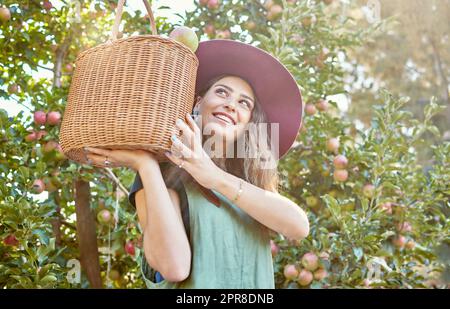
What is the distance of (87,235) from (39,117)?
1.63ft

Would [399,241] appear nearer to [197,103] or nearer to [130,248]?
[130,248]

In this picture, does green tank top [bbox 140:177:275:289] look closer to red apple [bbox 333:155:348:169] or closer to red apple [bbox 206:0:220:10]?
red apple [bbox 333:155:348:169]

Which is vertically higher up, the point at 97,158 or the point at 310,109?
the point at 310,109

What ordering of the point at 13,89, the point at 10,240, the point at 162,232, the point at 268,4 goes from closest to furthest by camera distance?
the point at 162,232, the point at 10,240, the point at 13,89, the point at 268,4

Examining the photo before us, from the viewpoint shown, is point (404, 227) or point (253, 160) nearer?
point (253, 160)

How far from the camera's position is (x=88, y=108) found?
3.79 ft

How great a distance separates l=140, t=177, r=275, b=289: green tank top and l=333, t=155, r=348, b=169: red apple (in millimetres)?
1179

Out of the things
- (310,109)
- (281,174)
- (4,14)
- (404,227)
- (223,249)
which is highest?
(4,14)

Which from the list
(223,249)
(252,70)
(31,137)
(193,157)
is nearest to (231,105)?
(252,70)

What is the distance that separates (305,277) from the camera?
2180 millimetres

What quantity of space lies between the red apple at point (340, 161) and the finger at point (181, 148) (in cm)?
136

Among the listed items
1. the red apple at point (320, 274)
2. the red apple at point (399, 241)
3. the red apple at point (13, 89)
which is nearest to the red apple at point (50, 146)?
the red apple at point (13, 89)

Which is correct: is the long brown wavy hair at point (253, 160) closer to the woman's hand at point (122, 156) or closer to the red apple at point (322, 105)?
the woman's hand at point (122, 156)

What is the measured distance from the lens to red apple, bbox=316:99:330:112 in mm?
2514
